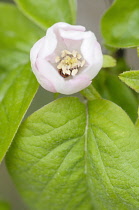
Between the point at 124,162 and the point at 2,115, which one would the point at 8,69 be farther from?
the point at 124,162

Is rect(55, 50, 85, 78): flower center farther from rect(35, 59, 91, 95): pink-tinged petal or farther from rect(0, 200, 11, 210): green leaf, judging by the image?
rect(0, 200, 11, 210): green leaf

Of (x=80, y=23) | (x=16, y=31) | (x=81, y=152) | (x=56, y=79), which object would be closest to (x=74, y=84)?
(x=56, y=79)

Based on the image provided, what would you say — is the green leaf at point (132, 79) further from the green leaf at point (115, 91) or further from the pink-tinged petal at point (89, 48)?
the green leaf at point (115, 91)

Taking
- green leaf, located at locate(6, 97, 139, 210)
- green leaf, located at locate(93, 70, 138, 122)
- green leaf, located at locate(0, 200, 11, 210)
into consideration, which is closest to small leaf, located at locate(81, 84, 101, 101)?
green leaf, located at locate(6, 97, 139, 210)

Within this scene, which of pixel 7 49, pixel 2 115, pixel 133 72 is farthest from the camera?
pixel 7 49

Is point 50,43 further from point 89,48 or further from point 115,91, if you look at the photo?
point 115,91

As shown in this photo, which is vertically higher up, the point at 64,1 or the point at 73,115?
the point at 64,1

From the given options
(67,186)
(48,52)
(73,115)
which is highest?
(48,52)

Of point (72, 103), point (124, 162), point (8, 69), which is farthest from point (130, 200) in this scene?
point (8, 69)
